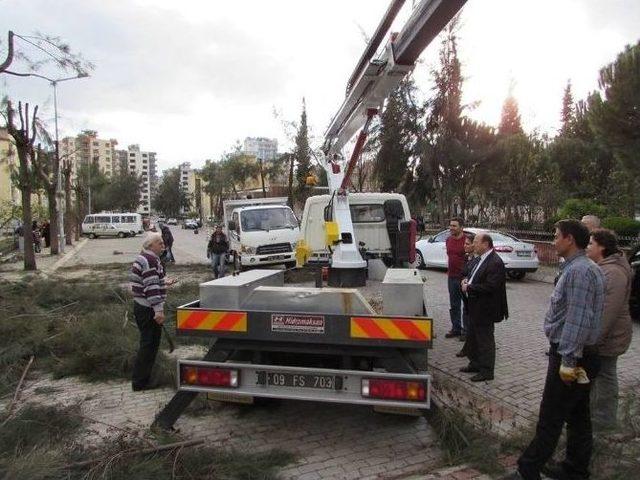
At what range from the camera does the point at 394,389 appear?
3.74m

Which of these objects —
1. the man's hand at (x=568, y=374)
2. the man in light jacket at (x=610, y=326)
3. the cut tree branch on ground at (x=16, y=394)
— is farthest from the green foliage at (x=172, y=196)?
the man's hand at (x=568, y=374)

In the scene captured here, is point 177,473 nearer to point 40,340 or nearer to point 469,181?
point 40,340

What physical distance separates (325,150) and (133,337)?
16.7ft

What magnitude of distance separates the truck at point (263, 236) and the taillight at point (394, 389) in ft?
38.6

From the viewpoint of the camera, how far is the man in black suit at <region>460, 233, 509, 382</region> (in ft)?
18.9

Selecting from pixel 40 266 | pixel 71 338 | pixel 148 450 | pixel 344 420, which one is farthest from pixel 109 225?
pixel 148 450

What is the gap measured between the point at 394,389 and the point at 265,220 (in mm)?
12930

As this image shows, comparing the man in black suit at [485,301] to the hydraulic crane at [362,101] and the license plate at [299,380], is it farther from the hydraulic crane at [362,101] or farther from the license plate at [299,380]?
the license plate at [299,380]

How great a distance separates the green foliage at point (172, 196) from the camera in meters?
121

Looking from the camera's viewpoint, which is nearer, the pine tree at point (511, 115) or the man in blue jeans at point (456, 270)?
the man in blue jeans at point (456, 270)

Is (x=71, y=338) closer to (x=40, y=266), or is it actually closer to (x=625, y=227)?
(x=40, y=266)

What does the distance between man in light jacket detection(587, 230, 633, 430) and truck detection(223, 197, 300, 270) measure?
38.1 feet

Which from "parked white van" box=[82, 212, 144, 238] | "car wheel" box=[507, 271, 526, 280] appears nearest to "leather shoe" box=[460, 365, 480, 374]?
"car wheel" box=[507, 271, 526, 280]

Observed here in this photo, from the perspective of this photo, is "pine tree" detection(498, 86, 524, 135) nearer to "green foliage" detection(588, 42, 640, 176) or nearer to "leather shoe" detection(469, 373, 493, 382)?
"green foliage" detection(588, 42, 640, 176)
